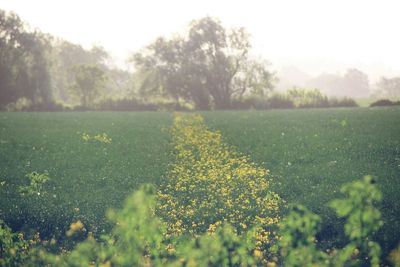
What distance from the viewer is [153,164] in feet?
57.5

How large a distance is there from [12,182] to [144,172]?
16.2 ft

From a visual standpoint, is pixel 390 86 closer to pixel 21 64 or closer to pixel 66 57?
pixel 66 57

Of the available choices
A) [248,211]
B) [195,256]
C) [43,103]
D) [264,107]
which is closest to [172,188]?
[248,211]

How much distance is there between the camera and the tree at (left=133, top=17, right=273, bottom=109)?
65125 millimetres

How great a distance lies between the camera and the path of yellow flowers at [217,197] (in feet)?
35.8

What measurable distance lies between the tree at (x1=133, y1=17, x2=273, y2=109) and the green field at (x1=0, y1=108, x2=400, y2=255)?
38.1m

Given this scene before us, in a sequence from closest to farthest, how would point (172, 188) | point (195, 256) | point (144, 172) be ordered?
point (195, 256) < point (172, 188) < point (144, 172)

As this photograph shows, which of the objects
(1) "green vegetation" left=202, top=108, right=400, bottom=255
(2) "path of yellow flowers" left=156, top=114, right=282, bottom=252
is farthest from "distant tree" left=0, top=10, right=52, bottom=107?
(2) "path of yellow flowers" left=156, top=114, right=282, bottom=252

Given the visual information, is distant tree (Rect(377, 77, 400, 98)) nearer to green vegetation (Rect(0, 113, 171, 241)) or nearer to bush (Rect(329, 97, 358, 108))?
bush (Rect(329, 97, 358, 108))

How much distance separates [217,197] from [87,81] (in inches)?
2453

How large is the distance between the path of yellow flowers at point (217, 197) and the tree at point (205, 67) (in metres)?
47.1

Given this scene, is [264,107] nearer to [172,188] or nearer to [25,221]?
[172,188]

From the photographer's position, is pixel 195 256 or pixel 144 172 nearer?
pixel 195 256

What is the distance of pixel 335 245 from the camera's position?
9727 millimetres
